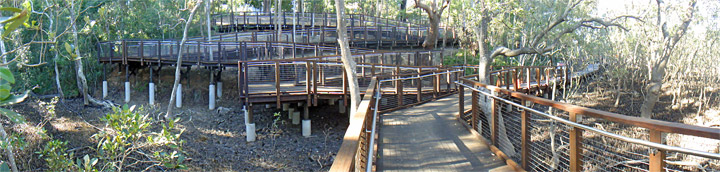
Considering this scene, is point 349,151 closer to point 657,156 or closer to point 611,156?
point 657,156

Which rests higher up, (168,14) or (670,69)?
(168,14)

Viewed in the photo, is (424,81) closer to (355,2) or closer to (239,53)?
(239,53)

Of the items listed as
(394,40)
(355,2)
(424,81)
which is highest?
(355,2)

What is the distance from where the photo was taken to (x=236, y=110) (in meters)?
19.3

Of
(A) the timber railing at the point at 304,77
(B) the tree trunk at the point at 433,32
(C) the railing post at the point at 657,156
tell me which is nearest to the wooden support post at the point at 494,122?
(C) the railing post at the point at 657,156

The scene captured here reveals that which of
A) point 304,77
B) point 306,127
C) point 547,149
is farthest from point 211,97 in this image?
point 547,149

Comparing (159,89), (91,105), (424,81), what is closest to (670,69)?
(424,81)

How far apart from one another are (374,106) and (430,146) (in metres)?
2.01

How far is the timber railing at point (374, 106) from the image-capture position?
266 centimetres

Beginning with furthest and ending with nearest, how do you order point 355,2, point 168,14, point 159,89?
point 355,2, point 168,14, point 159,89

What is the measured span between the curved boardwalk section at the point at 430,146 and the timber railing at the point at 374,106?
0.78ft

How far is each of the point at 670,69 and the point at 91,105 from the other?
24974 mm

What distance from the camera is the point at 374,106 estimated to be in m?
8.69

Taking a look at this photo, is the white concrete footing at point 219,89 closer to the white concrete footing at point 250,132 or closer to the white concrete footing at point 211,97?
the white concrete footing at point 211,97
